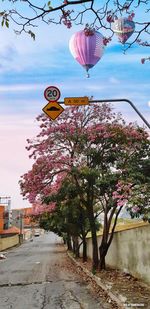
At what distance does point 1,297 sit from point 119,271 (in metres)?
7.17

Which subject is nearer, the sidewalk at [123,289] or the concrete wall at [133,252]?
the sidewalk at [123,289]

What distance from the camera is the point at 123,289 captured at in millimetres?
13344

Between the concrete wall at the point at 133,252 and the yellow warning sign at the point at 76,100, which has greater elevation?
the yellow warning sign at the point at 76,100

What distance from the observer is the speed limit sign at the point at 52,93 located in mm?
11008

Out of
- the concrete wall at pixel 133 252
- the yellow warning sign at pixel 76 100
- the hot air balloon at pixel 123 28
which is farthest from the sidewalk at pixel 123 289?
the hot air balloon at pixel 123 28

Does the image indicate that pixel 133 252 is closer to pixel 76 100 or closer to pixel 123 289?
pixel 123 289

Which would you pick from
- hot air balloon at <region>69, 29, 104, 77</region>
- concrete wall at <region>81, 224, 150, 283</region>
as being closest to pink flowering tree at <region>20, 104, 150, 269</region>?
concrete wall at <region>81, 224, 150, 283</region>

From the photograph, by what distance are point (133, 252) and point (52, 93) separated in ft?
25.9

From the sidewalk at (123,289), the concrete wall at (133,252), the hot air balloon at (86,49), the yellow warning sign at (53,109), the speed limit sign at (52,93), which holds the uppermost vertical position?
the hot air balloon at (86,49)

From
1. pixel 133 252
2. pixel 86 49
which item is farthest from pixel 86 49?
pixel 133 252

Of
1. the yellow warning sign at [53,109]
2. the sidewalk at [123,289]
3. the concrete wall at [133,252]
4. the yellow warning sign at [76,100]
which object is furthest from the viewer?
the concrete wall at [133,252]

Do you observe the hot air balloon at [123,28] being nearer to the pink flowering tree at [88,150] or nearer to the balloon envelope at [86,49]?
the balloon envelope at [86,49]

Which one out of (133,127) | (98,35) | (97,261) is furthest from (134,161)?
(98,35)

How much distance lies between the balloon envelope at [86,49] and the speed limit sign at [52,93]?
98 centimetres
